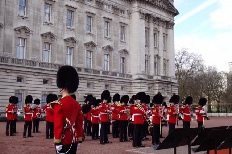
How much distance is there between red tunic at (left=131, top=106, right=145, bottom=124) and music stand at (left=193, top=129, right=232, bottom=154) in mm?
5509

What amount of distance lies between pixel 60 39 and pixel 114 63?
922 cm

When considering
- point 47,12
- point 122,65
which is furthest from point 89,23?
point 122,65

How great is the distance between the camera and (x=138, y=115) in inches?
516

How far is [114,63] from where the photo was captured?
139ft

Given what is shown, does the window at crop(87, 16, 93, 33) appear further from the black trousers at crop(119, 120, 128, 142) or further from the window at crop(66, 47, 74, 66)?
the black trousers at crop(119, 120, 128, 142)

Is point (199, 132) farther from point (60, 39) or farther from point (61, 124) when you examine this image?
point (60, 39)

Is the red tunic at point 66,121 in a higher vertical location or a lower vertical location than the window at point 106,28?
lower

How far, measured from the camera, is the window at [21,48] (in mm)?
31578

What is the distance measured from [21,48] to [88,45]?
9137mm

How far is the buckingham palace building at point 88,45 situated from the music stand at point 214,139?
25058mm

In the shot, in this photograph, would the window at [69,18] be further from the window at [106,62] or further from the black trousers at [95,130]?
the black trousers at [95,130]

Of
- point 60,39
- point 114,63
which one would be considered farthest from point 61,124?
point 114,63

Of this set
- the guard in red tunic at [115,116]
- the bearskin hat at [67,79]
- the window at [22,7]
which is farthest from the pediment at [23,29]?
the bearskin hat at [67,79]

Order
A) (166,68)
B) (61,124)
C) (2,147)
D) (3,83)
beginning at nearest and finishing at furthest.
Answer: (61,124)
(2,147)
(3,83)
(166,68)
